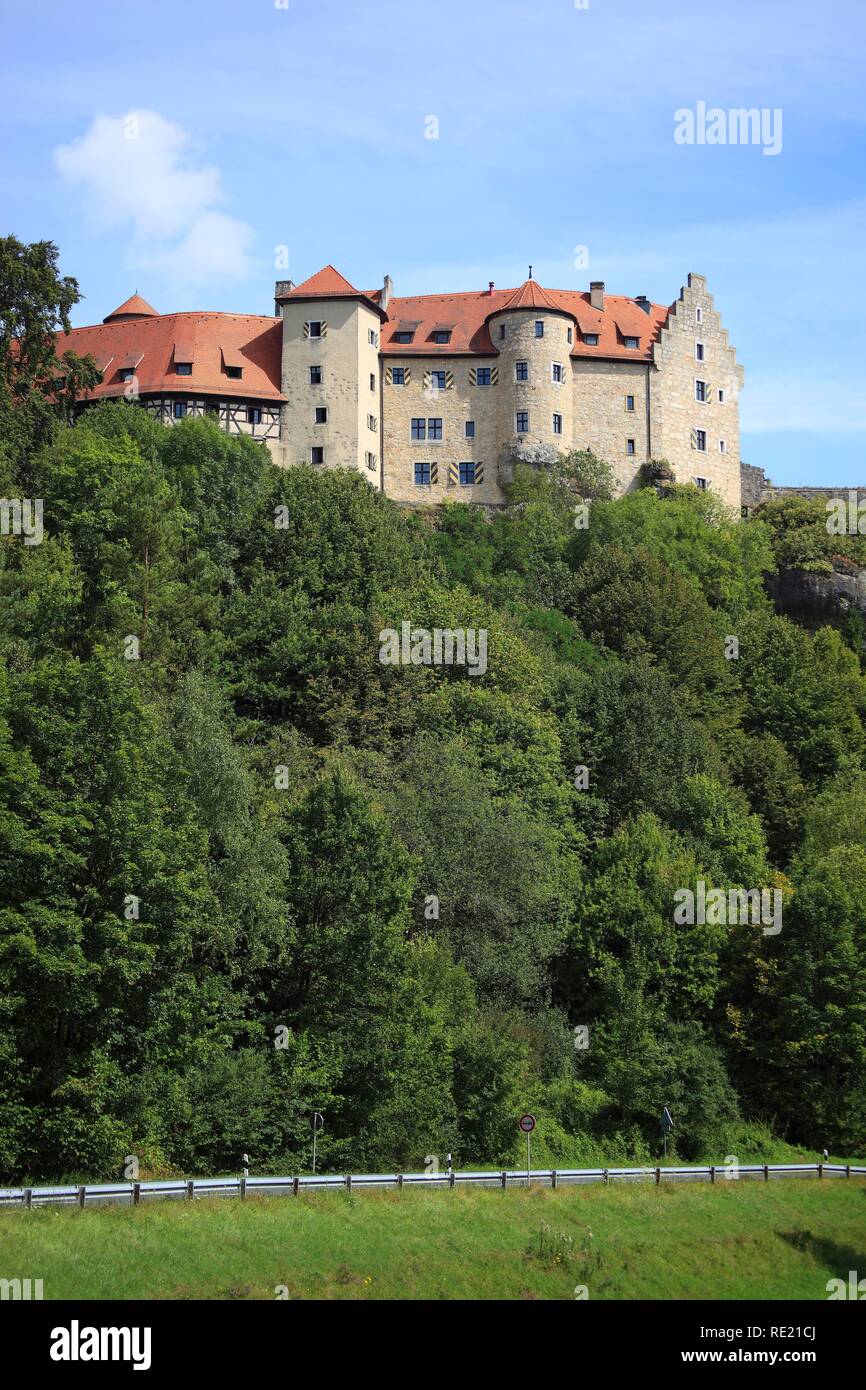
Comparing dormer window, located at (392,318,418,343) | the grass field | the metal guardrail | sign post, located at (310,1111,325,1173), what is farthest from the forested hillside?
dormer window, located at (392,318,418,343)

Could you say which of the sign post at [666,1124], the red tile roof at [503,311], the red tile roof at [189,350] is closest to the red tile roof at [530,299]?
the red tile roof at [503,311]

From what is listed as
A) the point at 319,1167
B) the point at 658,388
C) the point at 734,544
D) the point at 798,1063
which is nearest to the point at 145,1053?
the point at 319,1167

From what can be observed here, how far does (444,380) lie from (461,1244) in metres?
54.3

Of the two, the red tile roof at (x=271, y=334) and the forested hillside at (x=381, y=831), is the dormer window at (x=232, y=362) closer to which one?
the red tile roof at (x=271, y=334)

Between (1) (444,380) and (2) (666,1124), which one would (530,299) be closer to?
(1) (444,380)

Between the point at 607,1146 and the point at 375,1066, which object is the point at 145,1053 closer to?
the point at 375,1066

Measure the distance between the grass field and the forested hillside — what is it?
5.18 metres

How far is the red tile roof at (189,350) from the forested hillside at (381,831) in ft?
22.4

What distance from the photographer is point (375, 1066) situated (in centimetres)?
4325

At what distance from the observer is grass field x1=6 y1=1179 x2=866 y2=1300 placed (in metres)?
31.3

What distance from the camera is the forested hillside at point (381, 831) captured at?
39750mm

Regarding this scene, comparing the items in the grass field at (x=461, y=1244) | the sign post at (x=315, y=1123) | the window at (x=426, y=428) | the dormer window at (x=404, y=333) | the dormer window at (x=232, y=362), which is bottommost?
the grass field at (x=461, y=1244)

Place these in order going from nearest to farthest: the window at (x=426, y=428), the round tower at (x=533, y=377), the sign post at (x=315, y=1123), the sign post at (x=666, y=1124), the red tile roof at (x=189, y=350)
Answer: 1. the sign post at (x=315, y=1123)
2. the sign post at (x=666, y=1124)
3. the red tile roof at (x=189, y=350)
4. the round tower at (x=533, y=377)
5. the window at (x=426, y=428)
